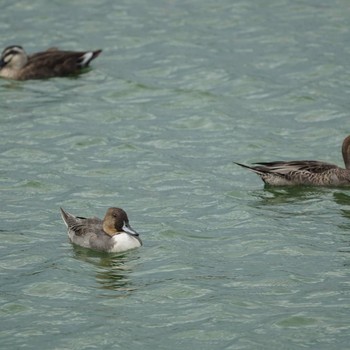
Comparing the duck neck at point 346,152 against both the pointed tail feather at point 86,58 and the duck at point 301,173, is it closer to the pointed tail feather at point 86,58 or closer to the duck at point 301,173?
the duck at point 301,173

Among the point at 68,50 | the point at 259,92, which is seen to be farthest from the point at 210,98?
the point at 68,50

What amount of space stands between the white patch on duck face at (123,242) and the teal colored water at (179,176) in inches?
4.1

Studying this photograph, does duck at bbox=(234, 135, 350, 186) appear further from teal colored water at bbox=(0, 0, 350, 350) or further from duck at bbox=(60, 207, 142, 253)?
duck at bbox=(60, 207, 142, 253)

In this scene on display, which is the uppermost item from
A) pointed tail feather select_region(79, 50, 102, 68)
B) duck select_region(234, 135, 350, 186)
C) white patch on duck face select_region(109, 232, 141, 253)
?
pointed tail feather select_region(79, 50, 102, 68)

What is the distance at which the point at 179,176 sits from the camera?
14.9m

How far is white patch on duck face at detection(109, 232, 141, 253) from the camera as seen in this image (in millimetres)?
12344

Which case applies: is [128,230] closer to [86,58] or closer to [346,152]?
[346,152]

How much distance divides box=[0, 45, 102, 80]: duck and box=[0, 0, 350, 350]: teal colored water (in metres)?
0.18

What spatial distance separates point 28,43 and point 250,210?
907cm

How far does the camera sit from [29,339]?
10141 millimetres

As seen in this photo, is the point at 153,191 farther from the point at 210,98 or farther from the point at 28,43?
the point at 28,43

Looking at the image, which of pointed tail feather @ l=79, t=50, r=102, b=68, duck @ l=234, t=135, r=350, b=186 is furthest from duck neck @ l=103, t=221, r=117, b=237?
pointed tail feather @ l=79, t=50, r=102, b=68

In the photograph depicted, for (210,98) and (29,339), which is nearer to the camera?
(29,339)

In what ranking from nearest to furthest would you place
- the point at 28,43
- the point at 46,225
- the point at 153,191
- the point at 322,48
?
1. the point at 46,225
2. the point at 153,191
3. the point at 322,48
4. the point at 28,43
